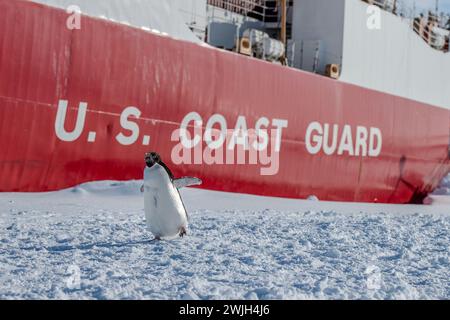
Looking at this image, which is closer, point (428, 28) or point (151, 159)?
point (151, 159)

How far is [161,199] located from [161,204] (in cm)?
4

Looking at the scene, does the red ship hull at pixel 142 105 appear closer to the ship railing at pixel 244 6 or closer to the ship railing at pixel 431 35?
the ship railing at pixel 244 6

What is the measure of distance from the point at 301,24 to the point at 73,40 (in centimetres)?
562

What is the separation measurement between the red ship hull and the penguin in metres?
2.52

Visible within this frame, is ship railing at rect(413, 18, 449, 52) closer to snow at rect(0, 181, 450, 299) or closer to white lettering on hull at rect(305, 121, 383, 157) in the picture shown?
white lettering on hull at rect(305, 121, 383, 157)

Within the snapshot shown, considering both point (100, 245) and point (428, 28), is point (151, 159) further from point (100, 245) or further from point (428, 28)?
point (428, 28)

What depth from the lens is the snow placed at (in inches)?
132

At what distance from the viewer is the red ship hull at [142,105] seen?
6.69 meters

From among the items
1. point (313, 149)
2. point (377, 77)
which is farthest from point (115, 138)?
point (377, 77)

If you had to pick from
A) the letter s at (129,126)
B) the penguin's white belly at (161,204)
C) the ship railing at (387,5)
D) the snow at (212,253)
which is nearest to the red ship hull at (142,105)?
the letter s at (129,126)

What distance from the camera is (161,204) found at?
4.68 metres

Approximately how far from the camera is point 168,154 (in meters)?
8.02

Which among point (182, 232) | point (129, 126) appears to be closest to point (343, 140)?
point (129, 126)
